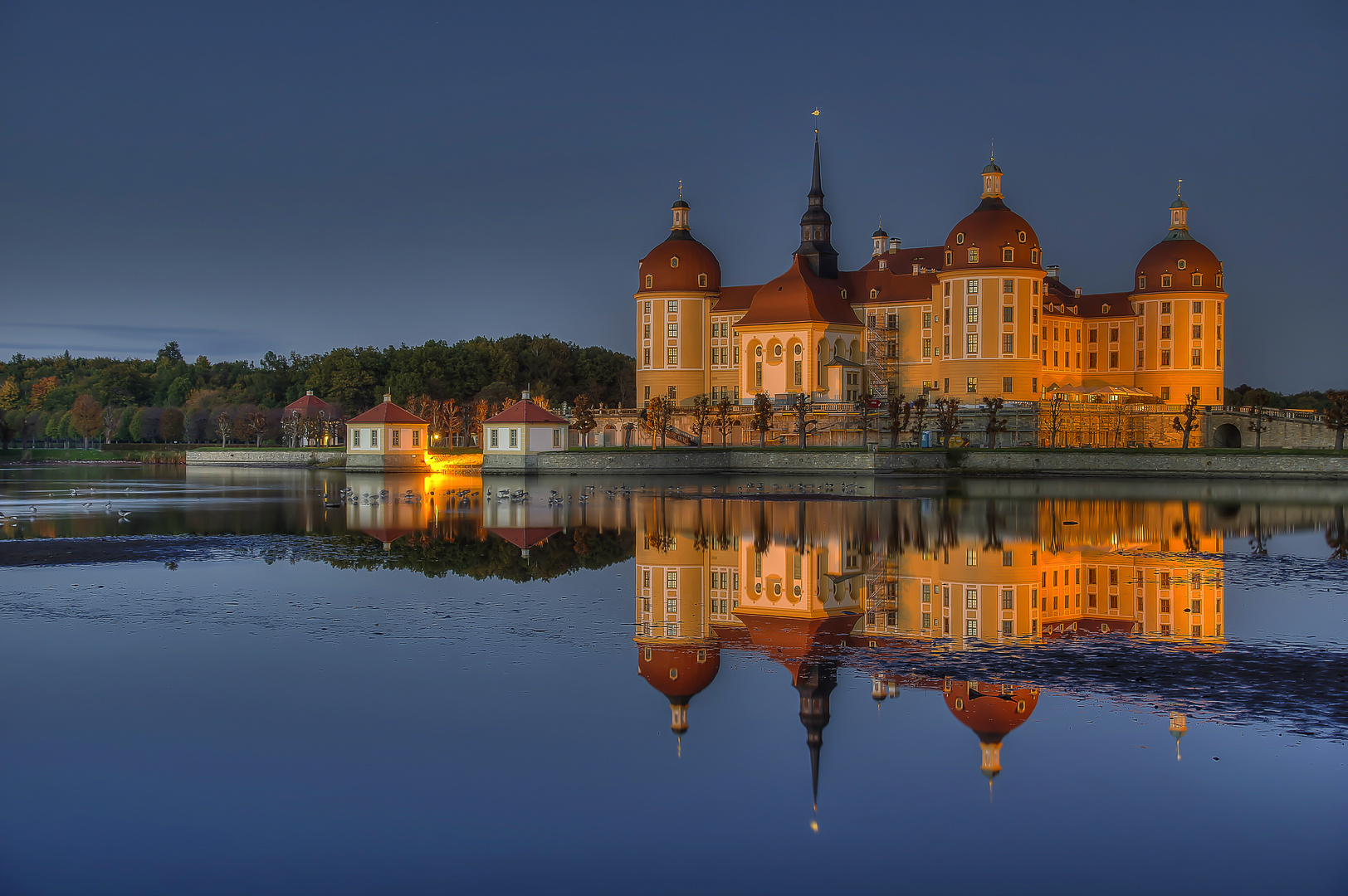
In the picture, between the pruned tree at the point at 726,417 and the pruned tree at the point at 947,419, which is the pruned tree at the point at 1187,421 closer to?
the pruned tree at the point at 947,419

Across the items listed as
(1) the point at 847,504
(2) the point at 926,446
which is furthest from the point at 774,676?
(2) the point at 926,446

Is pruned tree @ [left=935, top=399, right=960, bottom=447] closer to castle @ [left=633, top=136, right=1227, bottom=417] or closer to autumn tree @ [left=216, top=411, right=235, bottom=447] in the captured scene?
castle @ [left=633, top=136, right=1227, bottom=417]

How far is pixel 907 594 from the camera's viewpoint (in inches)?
688

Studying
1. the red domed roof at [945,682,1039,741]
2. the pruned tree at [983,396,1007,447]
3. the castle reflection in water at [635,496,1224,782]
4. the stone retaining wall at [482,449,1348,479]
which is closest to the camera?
the red domed roof at [945,682,1039,741]

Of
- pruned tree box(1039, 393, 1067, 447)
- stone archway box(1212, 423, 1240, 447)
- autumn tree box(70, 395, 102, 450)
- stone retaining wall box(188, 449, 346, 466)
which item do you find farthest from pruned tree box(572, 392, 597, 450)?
autumn tree box(70, 395, 102, 450)

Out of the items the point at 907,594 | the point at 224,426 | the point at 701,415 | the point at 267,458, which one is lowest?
the point at 907,594

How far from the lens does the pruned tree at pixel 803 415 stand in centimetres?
6381

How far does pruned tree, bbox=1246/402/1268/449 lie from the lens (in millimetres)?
63562

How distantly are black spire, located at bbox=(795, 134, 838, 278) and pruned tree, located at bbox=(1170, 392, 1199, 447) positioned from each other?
23306mm

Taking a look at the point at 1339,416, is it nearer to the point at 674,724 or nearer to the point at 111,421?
the point at 674,724

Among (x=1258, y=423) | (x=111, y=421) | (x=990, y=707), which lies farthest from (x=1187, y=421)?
(x=111, y=421)

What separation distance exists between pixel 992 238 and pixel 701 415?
19258 mm

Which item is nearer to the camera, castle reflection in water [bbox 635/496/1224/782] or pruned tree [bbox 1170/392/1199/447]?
castle reflection in water [bbox 635/496/1224/782]

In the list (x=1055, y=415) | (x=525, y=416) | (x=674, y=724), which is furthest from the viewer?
(x=1055, y=415)
